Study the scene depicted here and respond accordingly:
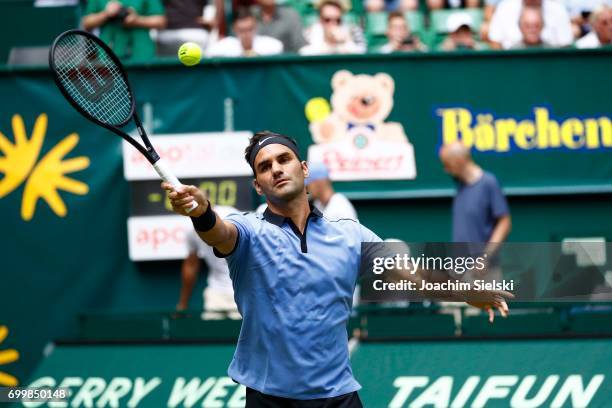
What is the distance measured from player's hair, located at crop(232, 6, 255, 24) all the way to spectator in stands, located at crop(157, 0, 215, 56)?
34cm

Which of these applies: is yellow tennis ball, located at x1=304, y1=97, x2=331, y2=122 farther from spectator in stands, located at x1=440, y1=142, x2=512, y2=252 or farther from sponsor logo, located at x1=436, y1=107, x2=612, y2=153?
spectator in stands, located at x1=440, y1=142, x2=512, y2=252

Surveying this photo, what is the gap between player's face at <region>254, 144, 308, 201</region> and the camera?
14.4 ft

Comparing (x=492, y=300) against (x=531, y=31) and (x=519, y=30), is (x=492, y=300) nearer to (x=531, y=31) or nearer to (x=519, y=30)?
(x=531, y=31)

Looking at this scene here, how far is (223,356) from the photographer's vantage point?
23.9ft

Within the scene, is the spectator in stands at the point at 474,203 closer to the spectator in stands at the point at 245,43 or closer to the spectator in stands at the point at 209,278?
the spectator in stands at the point at 209,278

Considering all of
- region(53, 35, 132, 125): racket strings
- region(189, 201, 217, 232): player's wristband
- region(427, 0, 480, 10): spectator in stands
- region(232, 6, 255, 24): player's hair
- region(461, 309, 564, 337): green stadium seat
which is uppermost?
region(427, 0, 480, 10): spectator in stands

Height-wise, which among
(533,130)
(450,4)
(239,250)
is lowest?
(239,250)

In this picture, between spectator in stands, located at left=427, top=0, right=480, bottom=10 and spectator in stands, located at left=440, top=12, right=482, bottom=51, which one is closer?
spectator in stands, located at left=440, top=12, right=482, bottom=51

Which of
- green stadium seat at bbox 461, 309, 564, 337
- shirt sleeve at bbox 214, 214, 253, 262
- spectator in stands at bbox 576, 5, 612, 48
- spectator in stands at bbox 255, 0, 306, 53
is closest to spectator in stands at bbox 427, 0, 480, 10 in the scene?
spectator in stands at bbox 255, 0, 306, 53

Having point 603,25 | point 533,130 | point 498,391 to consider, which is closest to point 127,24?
point 533,130

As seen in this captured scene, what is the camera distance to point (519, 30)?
9766 millimetres

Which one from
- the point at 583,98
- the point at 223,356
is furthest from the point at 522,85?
the point at 223,356

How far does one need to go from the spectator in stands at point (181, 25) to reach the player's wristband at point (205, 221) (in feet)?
19.9

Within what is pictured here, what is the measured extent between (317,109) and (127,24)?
78.0 inches
